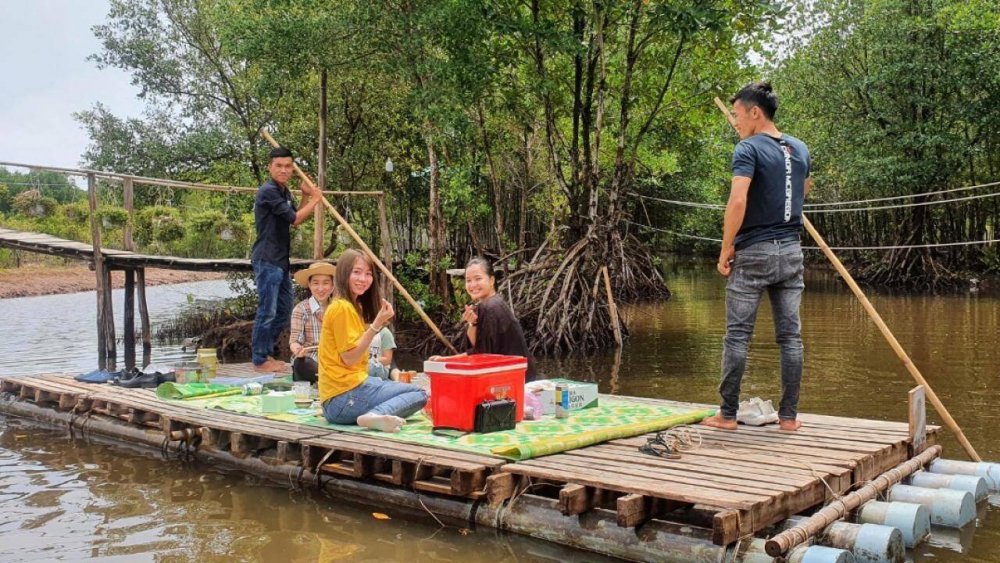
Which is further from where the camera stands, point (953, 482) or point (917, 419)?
point (917, 419)

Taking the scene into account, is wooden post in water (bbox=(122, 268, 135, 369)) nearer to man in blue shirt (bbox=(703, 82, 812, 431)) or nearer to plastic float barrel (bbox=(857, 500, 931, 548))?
man in blue shirt (bbox=(703, 82, 812, 431))

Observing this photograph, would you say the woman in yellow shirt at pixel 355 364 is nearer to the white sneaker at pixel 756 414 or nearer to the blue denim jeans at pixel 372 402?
the blue denim jeans at pixel 372 402

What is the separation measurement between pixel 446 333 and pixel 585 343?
208 centimetres

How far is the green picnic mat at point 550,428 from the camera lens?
4.63 m

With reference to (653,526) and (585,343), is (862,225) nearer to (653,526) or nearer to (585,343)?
(585,343)

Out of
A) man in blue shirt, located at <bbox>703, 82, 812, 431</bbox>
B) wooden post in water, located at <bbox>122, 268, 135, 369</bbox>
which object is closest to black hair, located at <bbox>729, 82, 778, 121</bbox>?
man in blue shirt, located at <bbox>703, 82, 812, 431</bbox>

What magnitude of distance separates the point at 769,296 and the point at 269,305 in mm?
4798

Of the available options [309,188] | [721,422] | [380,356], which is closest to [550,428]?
[721,422]

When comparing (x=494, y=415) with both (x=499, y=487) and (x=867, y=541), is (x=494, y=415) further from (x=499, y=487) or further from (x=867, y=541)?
(x=867, y=541)

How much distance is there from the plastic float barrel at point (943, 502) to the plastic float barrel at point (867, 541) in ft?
1.77

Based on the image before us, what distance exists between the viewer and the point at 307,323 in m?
6.98

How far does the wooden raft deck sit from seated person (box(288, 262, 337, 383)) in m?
1.00

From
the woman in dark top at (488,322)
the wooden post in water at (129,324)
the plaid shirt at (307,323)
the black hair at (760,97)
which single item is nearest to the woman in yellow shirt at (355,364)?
the woman in dark top at (488,322)

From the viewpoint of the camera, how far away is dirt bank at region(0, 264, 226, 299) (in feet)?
81.1
